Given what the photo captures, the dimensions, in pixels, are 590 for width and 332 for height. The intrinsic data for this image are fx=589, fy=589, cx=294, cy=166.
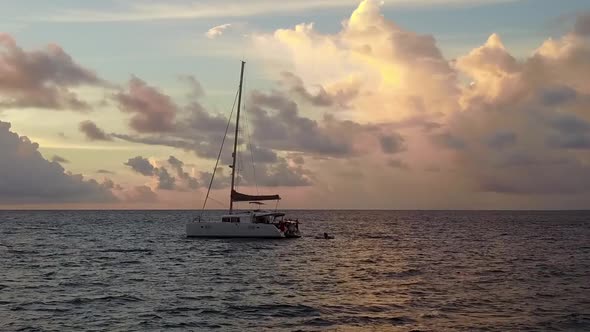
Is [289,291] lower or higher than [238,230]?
lower

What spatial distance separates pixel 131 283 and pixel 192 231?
1455 inches

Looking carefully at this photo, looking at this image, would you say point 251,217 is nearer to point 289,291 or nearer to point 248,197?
point 248,197

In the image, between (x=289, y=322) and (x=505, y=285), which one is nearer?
(x=289, y=322)

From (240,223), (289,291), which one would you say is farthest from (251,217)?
(289,291)

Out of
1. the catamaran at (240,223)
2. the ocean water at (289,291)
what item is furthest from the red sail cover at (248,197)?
the ocean water at (289,291)

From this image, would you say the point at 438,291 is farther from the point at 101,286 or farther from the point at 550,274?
the point at 101,286

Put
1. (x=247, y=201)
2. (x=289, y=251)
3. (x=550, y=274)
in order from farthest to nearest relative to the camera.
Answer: (x=247, y=201) → (x=289, y=251) → (x=550, y=274)

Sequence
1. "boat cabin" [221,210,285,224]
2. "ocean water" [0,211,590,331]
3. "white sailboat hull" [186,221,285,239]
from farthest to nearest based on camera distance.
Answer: "boat cabin" [221,210,285,224] → "white sailboat hull" [186,221,285,239] → "ocean water" [0,211,590,331]

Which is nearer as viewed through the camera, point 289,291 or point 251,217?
point 289,291

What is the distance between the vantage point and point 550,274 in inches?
1996

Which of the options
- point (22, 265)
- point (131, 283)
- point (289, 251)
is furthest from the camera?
Answer: point (289, 251)

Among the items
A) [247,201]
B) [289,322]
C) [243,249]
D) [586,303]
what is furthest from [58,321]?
[247,201]

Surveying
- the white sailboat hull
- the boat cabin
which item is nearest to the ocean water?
the white sailboat hull

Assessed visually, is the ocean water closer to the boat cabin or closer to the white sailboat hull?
the white sailboat hull
